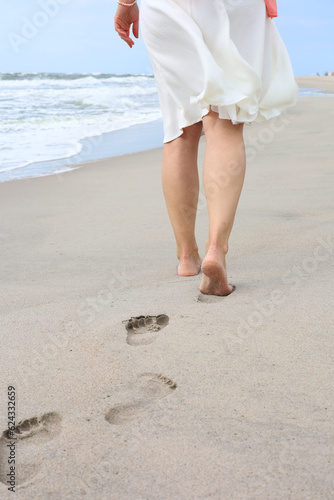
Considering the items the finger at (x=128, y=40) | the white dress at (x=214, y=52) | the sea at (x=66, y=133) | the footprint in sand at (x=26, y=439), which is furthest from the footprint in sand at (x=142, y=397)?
the sea at (x=66, y=133)

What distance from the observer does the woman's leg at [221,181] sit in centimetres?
167

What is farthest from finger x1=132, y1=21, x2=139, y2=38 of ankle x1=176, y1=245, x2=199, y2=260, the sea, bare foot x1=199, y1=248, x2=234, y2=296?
the sea

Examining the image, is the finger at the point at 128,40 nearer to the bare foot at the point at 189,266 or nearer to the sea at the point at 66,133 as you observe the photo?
the bare foot at the point at 189,266

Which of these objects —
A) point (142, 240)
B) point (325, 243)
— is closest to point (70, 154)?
point (142, 240)

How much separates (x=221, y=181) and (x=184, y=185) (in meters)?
0.24

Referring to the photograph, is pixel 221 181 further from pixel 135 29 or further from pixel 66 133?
pixel 66 133

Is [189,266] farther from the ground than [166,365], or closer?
closer

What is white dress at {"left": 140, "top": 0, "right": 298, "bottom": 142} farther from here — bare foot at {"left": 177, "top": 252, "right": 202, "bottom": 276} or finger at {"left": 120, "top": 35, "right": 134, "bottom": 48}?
bare foot at {"left": 177, "top": 252, "right": 202, "bottom": 276}

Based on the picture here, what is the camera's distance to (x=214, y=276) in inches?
64.5

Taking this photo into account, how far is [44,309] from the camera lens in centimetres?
173

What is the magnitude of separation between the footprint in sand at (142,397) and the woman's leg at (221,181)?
47cm

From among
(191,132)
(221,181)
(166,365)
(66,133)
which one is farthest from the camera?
(66,133)

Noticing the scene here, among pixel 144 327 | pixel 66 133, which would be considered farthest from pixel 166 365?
pixel 66 133

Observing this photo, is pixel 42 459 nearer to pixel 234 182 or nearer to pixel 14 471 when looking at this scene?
pixel 14 471
